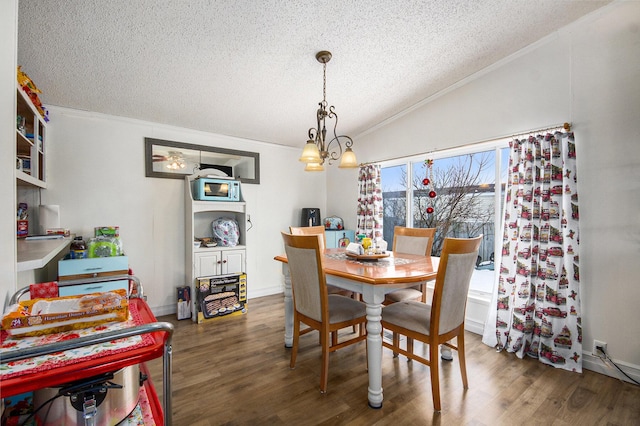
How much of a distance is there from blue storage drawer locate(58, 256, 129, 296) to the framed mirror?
1.19 metres

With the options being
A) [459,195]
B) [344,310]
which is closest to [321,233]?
[344,310]

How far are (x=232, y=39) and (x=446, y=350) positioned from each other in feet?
9.66

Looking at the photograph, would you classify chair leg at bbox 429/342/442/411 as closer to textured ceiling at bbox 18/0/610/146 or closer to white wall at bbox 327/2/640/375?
white wall at bbox 327/2/640/375

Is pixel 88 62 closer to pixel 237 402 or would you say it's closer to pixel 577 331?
pixel 237 402

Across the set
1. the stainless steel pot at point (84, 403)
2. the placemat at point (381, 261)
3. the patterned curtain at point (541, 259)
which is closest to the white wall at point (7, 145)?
the stainless steel pot at point (84, 403)

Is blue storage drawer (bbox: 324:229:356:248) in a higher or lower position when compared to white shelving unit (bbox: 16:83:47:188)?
lower

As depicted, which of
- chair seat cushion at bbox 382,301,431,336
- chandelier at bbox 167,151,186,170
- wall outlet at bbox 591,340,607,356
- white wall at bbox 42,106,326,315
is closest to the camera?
chair seat cushion at bbox 382,301,431,336

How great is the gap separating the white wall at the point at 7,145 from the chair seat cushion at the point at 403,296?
2.40 m

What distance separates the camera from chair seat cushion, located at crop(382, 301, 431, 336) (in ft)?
6.00

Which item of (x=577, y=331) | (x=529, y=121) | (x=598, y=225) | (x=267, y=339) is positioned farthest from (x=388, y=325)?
(x=529, y=121)

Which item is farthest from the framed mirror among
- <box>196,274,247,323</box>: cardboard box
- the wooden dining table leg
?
the wooden dining table leg

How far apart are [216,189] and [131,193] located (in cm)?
89

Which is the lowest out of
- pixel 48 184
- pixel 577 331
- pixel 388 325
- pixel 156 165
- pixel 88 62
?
pixel 577 331

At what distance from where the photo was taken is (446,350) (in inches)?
91.6
